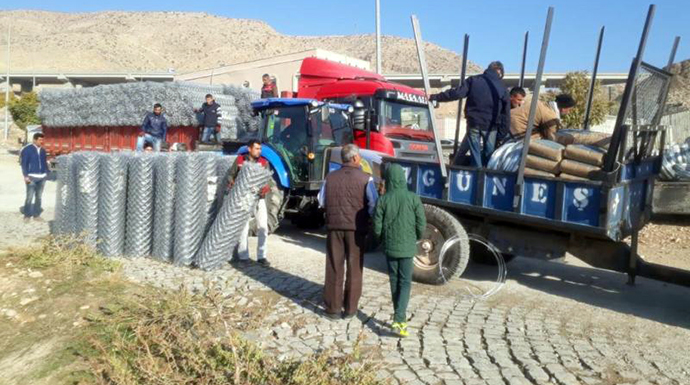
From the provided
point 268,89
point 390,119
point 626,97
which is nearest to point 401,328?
point 626,97

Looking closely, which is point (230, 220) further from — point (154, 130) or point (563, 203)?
point (154, 130)

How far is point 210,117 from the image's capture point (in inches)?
577

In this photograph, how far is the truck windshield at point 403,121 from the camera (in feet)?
40.0

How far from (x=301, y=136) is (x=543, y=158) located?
4.55 metres

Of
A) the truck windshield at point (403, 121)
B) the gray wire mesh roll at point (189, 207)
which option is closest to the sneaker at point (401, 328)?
the gray wire mesh roll at point (189, 207)

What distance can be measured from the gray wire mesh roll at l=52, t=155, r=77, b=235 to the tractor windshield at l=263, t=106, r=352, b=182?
3.17m

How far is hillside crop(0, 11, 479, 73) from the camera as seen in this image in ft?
313

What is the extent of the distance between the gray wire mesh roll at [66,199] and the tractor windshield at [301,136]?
317cm

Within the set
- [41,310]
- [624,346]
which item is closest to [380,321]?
[624,346]

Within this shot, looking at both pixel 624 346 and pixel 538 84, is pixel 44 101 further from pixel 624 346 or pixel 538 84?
pixel 624 346

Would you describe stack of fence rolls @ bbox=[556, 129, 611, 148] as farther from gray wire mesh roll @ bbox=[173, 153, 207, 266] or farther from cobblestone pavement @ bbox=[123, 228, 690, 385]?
gray wire mesh roll @ bbox=[173, 153, 207, 266]

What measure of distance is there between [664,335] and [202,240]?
5319 mm

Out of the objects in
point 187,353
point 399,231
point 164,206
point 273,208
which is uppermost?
point 399,231

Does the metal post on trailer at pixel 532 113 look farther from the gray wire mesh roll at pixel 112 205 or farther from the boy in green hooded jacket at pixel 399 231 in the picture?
the gray wire mesh roll at pixel 112 205
